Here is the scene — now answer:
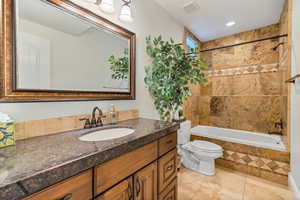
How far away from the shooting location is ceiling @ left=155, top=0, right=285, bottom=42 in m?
2.01

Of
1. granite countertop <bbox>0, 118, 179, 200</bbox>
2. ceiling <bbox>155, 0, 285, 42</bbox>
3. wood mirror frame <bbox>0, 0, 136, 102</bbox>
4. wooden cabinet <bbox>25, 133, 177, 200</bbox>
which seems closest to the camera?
granite countertop <bbox>0, 118, 179, 200</bbox>

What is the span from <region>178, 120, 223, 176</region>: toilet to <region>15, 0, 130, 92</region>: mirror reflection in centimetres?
157

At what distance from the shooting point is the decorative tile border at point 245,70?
2643 millimetres

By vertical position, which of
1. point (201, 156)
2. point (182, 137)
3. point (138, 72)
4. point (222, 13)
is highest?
point (222, 13)

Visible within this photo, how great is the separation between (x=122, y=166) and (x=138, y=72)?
118cm

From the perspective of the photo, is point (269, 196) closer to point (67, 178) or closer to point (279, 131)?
point (279, 131)

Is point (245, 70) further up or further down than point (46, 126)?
further up

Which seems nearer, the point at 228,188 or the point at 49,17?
the point at 49,17

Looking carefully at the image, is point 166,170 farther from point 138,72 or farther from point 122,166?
point 138,72

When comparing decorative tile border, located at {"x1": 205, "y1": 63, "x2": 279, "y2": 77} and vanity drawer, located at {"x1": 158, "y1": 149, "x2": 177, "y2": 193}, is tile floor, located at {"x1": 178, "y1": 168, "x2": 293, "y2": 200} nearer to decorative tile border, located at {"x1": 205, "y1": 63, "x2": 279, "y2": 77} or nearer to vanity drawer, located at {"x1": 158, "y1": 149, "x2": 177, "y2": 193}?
vanity drawer, located at {"x1": 158, "y1": 149, "x2": 177, "y2": 193}

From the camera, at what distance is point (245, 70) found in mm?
2906

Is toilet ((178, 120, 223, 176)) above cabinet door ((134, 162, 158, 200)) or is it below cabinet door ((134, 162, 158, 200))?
below

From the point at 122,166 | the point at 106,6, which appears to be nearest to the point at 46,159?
the point at 122,166

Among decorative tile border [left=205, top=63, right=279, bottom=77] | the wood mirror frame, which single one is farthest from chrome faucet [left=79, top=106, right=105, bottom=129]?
decorative tile border [left=205, top=63, right=279, bottom=77]
